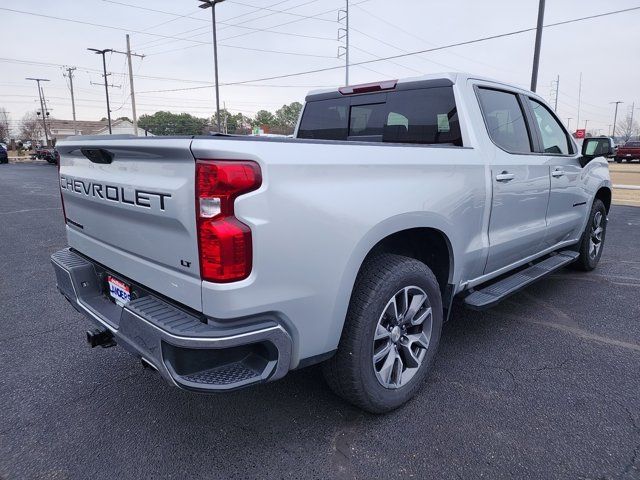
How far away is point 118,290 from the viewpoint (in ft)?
8.14

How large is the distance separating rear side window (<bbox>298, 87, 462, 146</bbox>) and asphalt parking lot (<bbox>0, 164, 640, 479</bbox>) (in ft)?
5.31

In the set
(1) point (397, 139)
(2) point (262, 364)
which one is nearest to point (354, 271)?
(2) point (262, 364)

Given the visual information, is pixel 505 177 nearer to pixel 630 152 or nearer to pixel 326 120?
pixel 326 120

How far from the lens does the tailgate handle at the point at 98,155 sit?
90.4 inches

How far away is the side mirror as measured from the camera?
14.8 feet

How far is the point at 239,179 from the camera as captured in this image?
5.81 feet

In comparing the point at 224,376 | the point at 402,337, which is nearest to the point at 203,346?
the point at 224,376

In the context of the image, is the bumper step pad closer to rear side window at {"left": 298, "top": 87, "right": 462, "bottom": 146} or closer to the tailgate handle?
the tailgate handle

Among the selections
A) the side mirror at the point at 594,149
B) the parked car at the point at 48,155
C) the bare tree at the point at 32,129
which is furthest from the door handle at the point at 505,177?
the bare tree at the point at 32,129

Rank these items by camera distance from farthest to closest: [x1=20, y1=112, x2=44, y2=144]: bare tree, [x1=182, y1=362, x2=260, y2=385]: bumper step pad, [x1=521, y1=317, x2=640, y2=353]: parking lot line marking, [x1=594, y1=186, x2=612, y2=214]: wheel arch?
[x1=20, y1=112, x2=44, y2=144]: bare tree
[x1=594, y1=186, x2=612, y2=214]: wheel arch
[x1=521, y1=317, x2=640, y2=353]: parking lot line marking
[x1=182, y1=362, x2=260, y2=385]: bumper step pad

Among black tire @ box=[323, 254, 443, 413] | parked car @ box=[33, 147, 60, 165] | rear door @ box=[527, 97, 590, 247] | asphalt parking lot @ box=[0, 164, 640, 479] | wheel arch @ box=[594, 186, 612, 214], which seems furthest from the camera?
parked car @ box=[33, 147, 60, 165]

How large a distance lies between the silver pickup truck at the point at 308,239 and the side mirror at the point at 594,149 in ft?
4.09

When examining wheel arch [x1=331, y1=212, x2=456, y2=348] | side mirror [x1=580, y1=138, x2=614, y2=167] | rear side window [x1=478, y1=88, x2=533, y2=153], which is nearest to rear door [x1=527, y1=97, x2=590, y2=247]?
side mirror [x1=580, y1=138, x2=614, y2=167]

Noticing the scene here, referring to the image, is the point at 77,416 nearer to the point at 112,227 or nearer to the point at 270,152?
the point at 112,227
